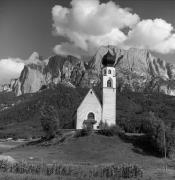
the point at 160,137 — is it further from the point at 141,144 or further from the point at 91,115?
the point at 91,115

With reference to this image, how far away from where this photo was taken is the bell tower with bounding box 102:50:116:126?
206 feet

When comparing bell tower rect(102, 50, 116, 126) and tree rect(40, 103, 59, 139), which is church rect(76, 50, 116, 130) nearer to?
bell tower rect(102, 50, 116, 126)

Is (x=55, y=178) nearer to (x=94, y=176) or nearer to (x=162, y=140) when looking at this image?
(x=94, y=176)

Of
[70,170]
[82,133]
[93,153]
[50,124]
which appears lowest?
[70,170]

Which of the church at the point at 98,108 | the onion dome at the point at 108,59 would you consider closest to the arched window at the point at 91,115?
the church at the point at 98,108

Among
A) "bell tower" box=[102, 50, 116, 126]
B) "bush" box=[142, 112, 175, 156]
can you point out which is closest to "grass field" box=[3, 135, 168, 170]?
"bush" box=[142, 112, 175, 156]

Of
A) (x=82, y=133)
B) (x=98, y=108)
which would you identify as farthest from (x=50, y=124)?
(x=98, y=108)

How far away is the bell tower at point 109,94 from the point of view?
206 feet

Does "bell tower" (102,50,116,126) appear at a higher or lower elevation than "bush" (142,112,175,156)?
higher

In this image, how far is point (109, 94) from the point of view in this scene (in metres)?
63.3

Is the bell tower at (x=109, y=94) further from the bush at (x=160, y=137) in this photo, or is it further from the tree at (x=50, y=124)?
the bush at (x=160, y=137)

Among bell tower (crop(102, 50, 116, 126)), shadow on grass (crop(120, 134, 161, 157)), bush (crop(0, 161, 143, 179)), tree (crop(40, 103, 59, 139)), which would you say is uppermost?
bell tower (crop(102, 50, 116, 126))

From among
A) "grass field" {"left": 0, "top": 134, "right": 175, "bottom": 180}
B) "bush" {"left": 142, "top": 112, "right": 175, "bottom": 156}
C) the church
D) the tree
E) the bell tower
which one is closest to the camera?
"grass field" {"left": 0, "top": 134, "right": 175, "bottom": 180}

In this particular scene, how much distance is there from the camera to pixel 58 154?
44.5 meters
